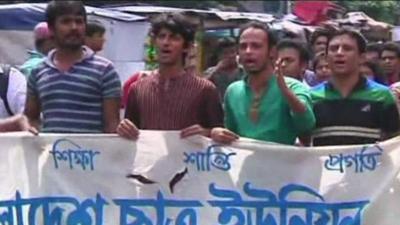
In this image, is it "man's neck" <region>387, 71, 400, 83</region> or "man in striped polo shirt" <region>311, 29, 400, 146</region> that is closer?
"man in striped polo shirt" <region>311, 29, 400, 146</region>

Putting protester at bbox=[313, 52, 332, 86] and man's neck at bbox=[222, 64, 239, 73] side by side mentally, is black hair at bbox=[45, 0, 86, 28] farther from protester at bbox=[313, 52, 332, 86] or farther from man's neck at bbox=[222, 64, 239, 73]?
man's neck at bbox=[222, 64, 239, 73]

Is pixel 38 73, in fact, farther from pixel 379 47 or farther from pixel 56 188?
pixel 379 47

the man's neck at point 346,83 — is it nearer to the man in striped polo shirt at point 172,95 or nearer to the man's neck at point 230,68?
the man in striped polo shirt at point 172,95

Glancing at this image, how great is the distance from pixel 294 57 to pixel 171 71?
2.09 meters

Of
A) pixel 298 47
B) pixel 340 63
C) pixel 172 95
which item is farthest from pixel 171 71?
pixel 298 47

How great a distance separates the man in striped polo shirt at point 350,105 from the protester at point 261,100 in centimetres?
12

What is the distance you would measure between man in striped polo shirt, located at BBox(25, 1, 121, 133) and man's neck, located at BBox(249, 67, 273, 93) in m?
0.70

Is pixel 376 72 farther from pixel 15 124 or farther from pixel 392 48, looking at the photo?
pixel 15 124

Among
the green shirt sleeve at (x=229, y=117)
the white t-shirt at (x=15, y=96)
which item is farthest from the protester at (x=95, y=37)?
the green shirt sleeve at (x=229, y=117)

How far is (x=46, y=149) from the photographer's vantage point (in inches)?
246

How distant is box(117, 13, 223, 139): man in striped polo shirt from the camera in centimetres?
614

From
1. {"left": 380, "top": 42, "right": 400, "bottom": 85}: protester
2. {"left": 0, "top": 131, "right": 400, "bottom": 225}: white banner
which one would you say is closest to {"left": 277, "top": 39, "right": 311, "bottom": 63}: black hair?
{"left": 380, "top": 42, "right": 400, "bottom": 85}: protester

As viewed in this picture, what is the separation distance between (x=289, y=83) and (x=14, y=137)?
1.39m

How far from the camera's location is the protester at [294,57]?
8.05m
